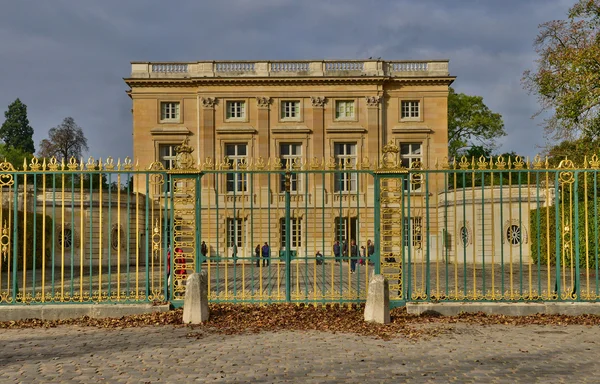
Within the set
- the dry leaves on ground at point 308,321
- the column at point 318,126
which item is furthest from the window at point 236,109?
the dry leaves on ground at point 308,321

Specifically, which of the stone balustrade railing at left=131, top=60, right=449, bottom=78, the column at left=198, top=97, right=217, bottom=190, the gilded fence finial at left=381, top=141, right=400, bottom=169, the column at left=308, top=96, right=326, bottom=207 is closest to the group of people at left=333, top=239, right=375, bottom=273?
the gilded fence finial at left=381, top=141, right=400, bottom=169

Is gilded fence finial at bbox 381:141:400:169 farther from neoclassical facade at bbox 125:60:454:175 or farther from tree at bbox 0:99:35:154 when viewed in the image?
tree at bbox 0:99:35:154

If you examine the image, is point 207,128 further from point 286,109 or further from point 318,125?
point 318,125

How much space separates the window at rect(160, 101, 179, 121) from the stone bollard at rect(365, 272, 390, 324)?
2926cm

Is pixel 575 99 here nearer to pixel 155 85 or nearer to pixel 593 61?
pixel 593 61

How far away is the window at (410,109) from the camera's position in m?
37.9

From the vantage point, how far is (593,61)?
2169 centimetres

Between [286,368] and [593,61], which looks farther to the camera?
[593,61]

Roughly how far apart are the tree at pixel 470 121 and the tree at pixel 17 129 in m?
43.2

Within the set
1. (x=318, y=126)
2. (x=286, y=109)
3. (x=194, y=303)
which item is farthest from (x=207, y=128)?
(x=194, y=303)

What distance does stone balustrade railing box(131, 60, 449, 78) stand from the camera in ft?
122

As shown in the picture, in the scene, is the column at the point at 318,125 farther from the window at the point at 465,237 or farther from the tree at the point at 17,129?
the tree at the point at 17,129

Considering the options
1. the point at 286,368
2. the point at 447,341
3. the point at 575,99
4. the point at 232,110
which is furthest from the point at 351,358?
the point at 232,110

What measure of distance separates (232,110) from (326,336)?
97.0 ft
